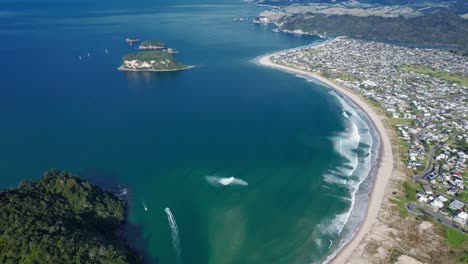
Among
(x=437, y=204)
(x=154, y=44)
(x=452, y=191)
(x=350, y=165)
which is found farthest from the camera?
(x=154, y=44)

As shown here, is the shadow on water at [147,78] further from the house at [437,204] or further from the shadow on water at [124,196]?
the house at [437,204]

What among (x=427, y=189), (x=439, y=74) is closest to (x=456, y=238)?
(x=427, y=189)

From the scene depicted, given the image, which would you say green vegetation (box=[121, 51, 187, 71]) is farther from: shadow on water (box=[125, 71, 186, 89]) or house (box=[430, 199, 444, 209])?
house (box=[430, 199, 444, 209])

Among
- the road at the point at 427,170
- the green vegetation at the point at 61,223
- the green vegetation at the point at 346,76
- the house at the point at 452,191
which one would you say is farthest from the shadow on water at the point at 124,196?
A: the green vegetation at the point at 346,76

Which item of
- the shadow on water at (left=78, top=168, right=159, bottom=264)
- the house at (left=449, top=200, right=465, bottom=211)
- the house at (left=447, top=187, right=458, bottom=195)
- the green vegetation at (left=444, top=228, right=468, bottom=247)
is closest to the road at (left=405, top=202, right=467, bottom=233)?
the green vegetation at (left=444, top=228, right=468, bottom=247)

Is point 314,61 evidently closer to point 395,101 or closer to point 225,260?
point 395,101

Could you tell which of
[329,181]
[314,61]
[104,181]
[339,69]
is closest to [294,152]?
[329,181]

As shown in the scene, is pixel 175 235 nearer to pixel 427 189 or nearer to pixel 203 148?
pixel 203 148

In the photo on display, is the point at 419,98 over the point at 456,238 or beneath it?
over
